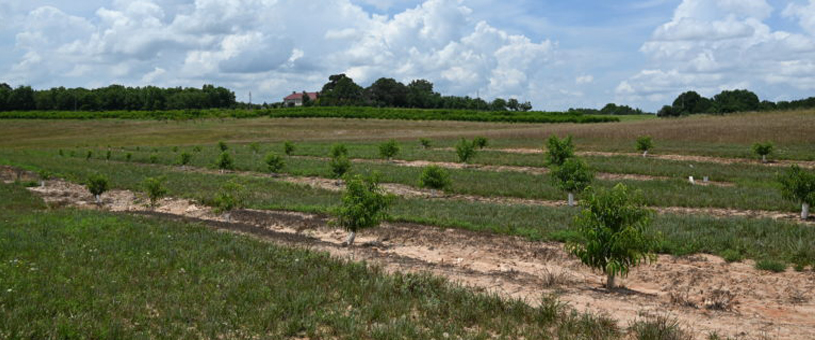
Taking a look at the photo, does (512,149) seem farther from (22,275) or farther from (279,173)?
(22,275)

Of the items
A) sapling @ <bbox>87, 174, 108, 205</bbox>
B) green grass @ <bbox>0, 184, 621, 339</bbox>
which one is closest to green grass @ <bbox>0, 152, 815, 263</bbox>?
sapling @ <bbox>87, 174, 108, 205</bbox>

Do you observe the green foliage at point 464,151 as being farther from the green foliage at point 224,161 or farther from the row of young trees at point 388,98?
the row of young trees at point 388,98

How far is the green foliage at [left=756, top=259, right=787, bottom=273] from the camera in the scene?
1164 centimetres

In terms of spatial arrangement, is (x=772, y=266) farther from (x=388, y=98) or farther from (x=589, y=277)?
(x=388, y=98)

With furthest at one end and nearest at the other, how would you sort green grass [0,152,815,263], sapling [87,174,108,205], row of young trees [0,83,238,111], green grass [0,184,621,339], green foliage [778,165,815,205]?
row of young trees [0,83,238,111] → sapling [87,174,108,205] → green foliage [778,165,815,205] → green grass [0,152,815,263] → green grass [0,184,621,339]

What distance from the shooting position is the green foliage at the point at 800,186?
1853 cm

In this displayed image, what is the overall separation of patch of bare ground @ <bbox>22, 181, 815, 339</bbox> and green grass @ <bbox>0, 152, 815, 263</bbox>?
59cm

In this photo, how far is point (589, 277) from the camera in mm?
12109

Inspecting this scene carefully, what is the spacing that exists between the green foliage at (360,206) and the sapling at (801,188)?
1435 centimetres

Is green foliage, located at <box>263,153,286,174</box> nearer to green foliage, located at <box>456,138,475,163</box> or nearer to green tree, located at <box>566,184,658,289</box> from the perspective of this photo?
green foliage, located at <box>456,138,475,163</box>

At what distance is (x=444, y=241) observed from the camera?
15.6 meters

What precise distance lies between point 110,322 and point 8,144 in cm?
8718

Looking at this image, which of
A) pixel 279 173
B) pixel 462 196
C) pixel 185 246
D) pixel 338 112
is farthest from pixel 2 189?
pixel 338 112

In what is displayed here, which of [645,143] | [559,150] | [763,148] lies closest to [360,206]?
[559,150]
